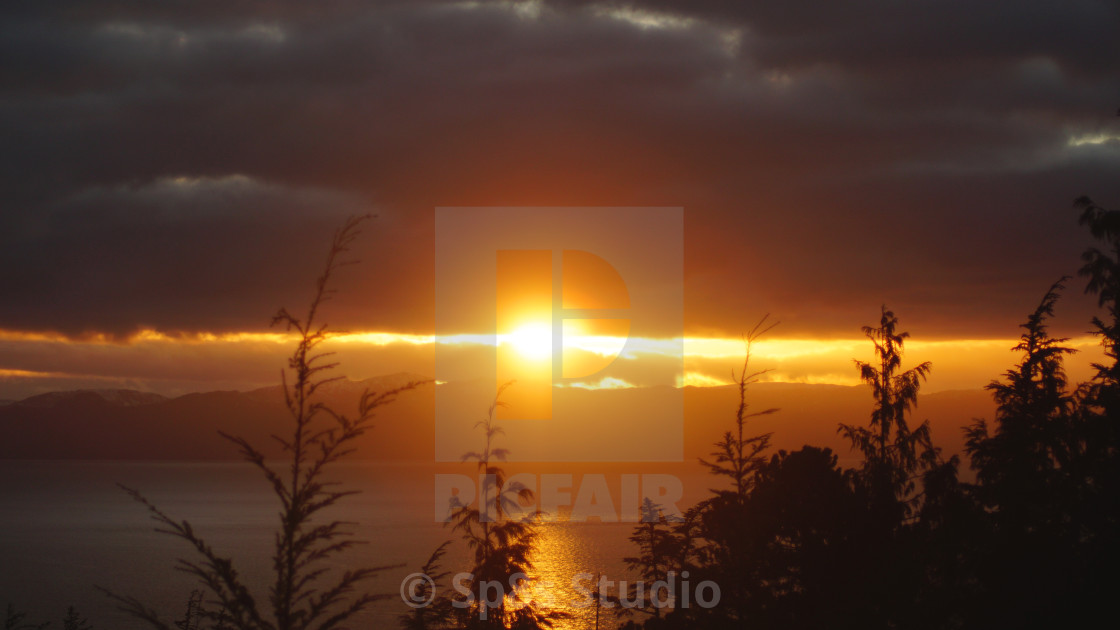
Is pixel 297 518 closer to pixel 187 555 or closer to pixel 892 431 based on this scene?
pixel 892 431

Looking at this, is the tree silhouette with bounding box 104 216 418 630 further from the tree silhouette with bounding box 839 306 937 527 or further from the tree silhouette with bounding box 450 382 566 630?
the tree silhouette with bounding box 839 306 937 527

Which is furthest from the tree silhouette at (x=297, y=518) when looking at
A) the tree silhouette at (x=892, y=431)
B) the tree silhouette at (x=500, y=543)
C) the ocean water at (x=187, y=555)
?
the ocean water at (x=187, y=555)

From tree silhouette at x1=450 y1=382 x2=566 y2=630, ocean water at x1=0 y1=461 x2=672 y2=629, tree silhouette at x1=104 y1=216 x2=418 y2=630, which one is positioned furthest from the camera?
ocean water at x1=0 y1=461 x2=672 y2=629

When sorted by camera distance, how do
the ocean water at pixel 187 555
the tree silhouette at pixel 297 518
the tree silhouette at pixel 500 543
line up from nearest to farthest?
the tree silhouette at pixel 297 518 → the tree silhouette at pixel 500 543 → the ocean water at pixel 187 555

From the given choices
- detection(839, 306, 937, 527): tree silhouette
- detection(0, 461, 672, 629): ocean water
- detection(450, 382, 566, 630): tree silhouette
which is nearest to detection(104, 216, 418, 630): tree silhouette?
detection(450, 382, 566, 630): tree silhouette

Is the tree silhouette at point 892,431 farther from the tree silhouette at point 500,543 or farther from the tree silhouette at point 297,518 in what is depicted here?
the tree silhouette at point 297,518

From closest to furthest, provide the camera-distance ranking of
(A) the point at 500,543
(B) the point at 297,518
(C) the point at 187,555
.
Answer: (B) the point at 297,518
(A) the point at 500,543
(C) the point at 187,555

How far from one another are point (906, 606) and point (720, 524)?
5169 millimetres

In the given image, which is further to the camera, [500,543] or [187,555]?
[187,555]

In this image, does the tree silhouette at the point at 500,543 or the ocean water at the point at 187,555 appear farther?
the ocean water at the point at 187,555

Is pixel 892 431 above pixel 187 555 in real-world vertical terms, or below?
above

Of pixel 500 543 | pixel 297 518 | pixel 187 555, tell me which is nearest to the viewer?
pixel 297 518

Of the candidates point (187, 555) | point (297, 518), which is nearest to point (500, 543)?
point (297, 518)

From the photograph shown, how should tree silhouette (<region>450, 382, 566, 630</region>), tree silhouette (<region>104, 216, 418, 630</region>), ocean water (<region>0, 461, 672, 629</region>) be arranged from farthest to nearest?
ocean water (<region>0, 461, 672, 629</region>) < tree silhouette (<region>450, 382, 566, 630</region>) < tree silhouette (<region>104, 216, 418, 630</region>)
